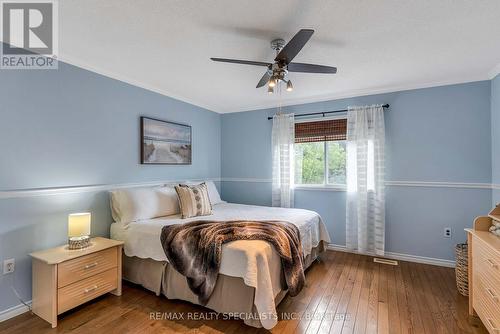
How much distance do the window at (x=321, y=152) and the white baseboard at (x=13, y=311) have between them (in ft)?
11.4

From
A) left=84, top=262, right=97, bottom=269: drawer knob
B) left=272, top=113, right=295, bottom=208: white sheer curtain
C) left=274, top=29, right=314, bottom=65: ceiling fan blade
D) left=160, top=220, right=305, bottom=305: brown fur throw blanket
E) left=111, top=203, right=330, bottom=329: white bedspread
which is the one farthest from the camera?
left=272, top=113, right=295, bottom=208: white sheer curtain

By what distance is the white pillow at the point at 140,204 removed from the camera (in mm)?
2666

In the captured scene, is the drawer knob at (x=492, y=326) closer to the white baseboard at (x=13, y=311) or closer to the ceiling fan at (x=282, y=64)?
the ceiling fan at (x=282, y=64)

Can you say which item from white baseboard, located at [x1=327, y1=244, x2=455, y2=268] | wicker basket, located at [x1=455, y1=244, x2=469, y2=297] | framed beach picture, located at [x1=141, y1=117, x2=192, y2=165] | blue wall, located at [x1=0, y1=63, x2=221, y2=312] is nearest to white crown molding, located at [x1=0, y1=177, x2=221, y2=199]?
blue wall, located at [x1=0, y1=63, x2=221, y2=312]

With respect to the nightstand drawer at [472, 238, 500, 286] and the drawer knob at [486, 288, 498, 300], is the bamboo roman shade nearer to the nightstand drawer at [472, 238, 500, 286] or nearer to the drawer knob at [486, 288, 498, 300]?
the nightstand drawer at [472, 238, 500, 286]

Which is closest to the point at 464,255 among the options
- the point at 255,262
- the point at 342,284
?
the point at 342,284

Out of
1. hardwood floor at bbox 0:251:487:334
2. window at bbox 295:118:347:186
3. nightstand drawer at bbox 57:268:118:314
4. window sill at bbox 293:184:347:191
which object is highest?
window at bbox 295:118:347:186

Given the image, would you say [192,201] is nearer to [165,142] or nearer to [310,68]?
[165,142]

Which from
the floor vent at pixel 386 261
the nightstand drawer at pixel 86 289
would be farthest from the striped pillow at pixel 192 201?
the floor vent at pixel 386 261

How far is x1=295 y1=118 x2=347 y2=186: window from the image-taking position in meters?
3.75

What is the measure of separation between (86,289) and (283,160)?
3.01 meters

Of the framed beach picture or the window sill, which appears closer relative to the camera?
the framed beach picture

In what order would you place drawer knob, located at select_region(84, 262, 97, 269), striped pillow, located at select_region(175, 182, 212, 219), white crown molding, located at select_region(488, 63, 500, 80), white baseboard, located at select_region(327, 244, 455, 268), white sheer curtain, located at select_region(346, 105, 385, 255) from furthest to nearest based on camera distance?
white sheer curtain, located at select_region(346, 105, 385, 255) < white baseboard, located at select_region(327, 244, 455, 268) < striped pillow, located at select_region(175, 182, 212, 219) < white crown molding, located at select_region(488, 63, 500, 80) < drawer knob, located at select_region(84, 262, 97, 269)

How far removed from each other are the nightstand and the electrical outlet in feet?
0.44
